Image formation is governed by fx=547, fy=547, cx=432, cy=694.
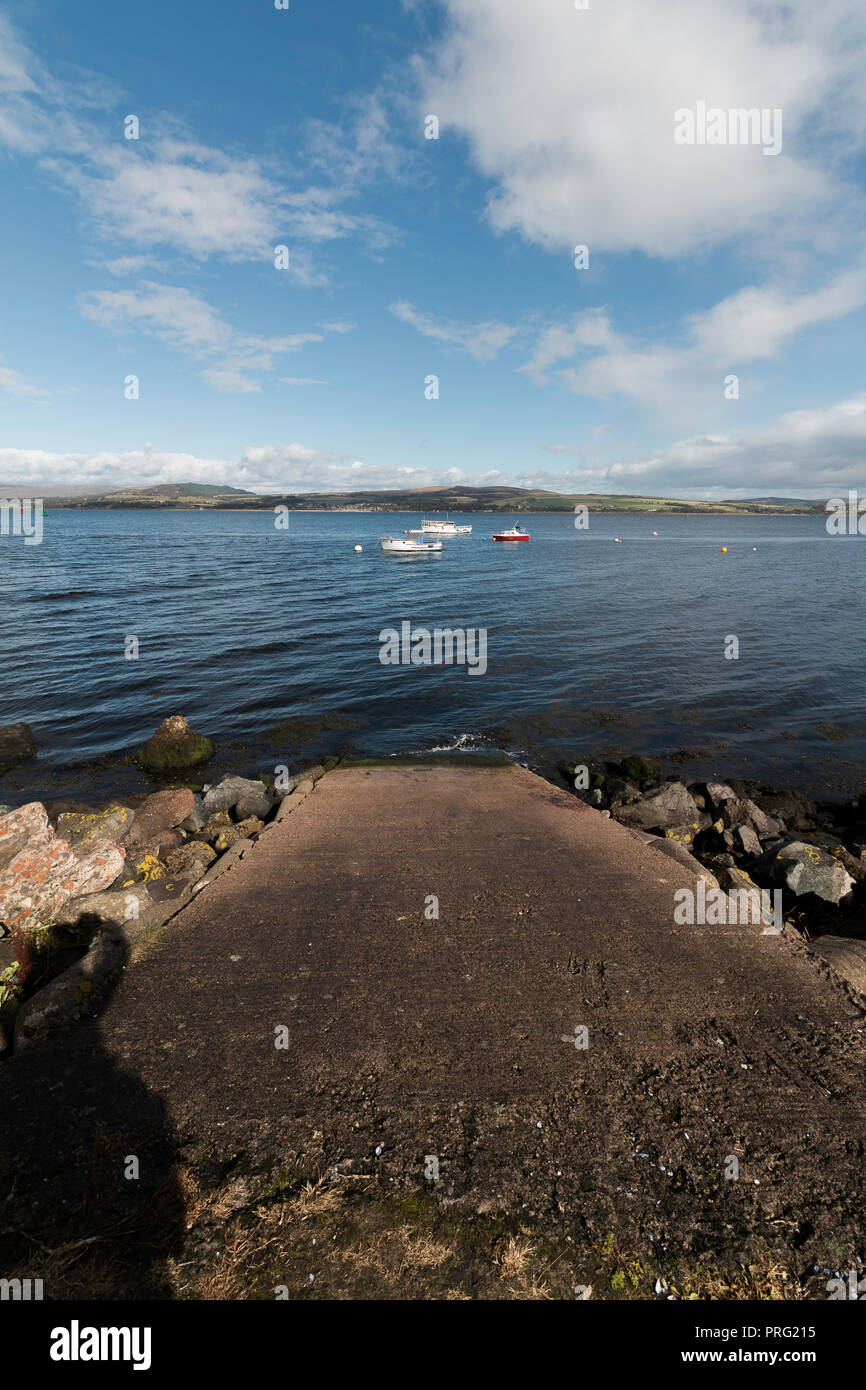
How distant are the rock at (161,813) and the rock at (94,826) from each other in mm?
282

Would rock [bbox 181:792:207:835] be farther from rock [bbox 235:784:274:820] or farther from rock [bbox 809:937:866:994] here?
rock [bbox 809:937:866:994]

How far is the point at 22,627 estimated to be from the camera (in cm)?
3234

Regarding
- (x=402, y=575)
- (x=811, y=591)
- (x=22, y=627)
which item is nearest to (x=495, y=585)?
(x=402, y=575)

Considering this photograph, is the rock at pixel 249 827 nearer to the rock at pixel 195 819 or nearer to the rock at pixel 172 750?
the rock at pixel 195 819

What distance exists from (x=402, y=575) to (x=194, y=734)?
4933cm

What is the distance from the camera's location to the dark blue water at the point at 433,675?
57.6ft

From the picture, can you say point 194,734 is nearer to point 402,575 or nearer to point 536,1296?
point 536,1296

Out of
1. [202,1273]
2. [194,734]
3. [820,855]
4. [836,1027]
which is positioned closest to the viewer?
[202,1273]

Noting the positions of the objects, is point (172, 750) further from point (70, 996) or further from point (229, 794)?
point (70, 996)

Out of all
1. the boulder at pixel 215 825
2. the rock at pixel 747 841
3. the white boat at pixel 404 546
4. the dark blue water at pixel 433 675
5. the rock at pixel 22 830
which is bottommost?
the rock at pixel 747 841

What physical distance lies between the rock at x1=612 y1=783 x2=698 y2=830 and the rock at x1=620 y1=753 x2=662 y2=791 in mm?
2063

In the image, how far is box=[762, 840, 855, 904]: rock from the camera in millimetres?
9180
